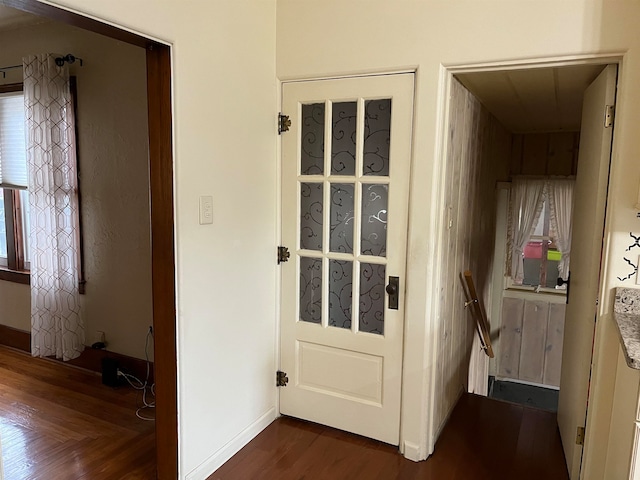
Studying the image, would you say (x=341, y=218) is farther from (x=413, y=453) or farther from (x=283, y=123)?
(x=413, y=453)

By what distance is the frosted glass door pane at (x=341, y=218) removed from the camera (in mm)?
2598

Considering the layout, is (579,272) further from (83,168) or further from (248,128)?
(83,168)

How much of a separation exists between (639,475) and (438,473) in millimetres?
1062

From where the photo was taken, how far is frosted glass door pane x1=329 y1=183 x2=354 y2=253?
260 centimetres

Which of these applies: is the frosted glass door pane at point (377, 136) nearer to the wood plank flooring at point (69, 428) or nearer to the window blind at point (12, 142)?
the wood plank flooring at point (69, 428)

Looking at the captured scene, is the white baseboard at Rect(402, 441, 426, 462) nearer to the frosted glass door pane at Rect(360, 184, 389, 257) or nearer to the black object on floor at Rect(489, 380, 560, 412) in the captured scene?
the frosted glass door pane at Rect(360, 184, 389, 257)

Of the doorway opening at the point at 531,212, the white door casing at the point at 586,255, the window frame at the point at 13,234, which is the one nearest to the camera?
the white door casing at the point at 586,255

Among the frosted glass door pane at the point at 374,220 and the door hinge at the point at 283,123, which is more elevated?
the door hinge at the point at 283,123

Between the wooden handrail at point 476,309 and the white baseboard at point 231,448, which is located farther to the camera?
the wooden handrail at point 476,309

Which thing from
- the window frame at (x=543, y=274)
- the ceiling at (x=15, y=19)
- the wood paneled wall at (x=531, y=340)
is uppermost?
the ceiling at (x=15, y=19)

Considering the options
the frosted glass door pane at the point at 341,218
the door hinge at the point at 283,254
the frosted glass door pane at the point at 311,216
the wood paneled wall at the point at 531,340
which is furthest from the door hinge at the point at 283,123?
the wood paneled wall at the point at 531,340

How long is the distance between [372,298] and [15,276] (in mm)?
3072

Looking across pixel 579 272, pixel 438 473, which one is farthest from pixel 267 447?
pixel 579 272

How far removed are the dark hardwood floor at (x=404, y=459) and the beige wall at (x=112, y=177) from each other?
4.32 feet
